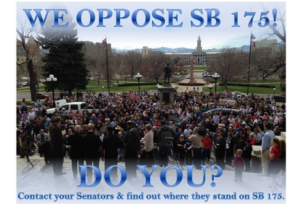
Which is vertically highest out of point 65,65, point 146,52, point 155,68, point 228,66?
A: point 146,52

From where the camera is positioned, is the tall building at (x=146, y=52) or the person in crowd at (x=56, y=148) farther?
the tall building at (x=146, y=52)

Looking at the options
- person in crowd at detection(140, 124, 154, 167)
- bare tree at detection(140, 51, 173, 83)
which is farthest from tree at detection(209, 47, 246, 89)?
person in crowd at detection(140, 124, 154, 167)

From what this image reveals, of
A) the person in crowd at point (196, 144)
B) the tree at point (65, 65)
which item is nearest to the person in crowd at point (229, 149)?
the person in crowd at point (196, 144)

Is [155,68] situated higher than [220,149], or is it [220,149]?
[155,68]

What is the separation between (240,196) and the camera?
6.73m

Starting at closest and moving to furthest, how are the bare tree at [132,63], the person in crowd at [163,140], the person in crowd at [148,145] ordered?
1. the person in crowd at [148,145]
2. the person in crowd at [163,140]
3. the bare tree at [132,63]

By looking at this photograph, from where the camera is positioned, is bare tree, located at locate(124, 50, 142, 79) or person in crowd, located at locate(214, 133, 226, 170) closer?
person in crowd, located at locate(214, 133, 226, 170)

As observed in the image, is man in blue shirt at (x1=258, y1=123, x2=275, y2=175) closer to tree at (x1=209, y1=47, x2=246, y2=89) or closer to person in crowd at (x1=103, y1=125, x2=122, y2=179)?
person in crowd at (x1=103, y1=125, x2=122, y2=179)

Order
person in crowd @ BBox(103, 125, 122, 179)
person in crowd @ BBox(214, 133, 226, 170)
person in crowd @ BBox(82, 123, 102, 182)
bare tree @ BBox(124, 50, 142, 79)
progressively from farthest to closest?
bare tree @ BBox(124, 50, 142, 79) → person in crowd @ BBox(214, 133, 226, 170) → person in crowd @ BBox(103, 125, 122, 179) → person in crowd @ BBox(82, 123, 102, 182)

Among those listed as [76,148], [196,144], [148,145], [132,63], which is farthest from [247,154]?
[132,63]

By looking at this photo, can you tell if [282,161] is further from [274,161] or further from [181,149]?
[181,149]

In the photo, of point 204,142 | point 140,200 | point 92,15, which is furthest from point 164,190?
point 92,15

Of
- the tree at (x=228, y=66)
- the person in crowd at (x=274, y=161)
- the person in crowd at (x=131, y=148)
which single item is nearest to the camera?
the person in crowd at (x=274, y=161)

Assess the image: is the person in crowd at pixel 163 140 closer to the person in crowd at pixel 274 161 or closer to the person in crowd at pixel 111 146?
the person in crowd at pixel 111 146
